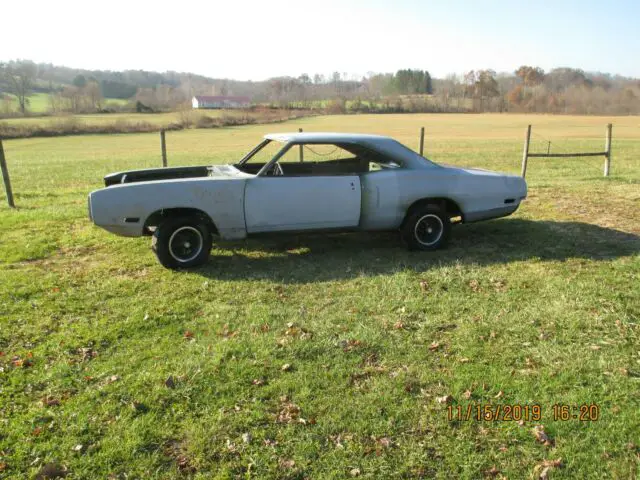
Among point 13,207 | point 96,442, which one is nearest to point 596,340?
point 96,442

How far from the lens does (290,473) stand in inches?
105

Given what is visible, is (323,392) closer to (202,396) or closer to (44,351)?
(202,396)

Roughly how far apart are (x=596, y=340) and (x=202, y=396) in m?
3.03

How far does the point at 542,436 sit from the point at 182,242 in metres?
4.24

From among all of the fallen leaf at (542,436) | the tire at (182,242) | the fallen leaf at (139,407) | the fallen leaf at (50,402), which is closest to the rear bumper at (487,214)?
the tire at (182,242)

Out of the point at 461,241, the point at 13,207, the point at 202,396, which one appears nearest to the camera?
the point at 202,396

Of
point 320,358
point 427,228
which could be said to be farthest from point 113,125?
point 320,358

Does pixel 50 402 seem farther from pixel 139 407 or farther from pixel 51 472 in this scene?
pixel 51 472

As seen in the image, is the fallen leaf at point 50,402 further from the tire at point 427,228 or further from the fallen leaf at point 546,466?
the tire at point 427,228

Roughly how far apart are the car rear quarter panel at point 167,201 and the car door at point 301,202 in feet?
0.53

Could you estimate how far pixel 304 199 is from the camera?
234 inches

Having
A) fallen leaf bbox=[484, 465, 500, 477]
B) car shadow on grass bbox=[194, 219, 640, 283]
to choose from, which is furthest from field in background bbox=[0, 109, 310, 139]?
fallen leaf bbox=[484, 465, 500, 477]

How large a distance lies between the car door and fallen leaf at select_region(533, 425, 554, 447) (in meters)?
3.56

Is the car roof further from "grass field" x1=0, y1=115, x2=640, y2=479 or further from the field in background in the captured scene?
the field in background
